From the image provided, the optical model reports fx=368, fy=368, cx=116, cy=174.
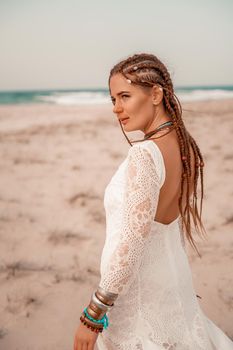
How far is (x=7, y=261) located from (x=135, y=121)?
2.86 metres

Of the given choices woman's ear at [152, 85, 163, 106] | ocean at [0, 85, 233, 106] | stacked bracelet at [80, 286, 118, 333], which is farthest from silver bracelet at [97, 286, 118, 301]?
ocean at [0, 85, 233, 106]

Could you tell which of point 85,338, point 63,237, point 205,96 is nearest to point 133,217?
point 85,338

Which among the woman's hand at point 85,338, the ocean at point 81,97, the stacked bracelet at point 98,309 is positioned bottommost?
the ocean at point 81,97

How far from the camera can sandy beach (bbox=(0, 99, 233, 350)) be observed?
3.07m

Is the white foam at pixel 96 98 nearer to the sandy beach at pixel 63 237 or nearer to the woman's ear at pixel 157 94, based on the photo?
the sandy beach at pixel 63 237

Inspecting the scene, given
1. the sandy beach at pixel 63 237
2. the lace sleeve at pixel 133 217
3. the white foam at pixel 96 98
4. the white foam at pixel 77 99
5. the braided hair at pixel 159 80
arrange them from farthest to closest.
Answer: the white foam at pixel 96 98 < the white foam at pixel 77 99 < the sandy beach at pixel 63 237 < the braided hair at pixel 159 80 < the lace sleeve at pixel 133 217

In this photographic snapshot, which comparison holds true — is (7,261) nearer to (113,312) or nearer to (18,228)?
(18,228)

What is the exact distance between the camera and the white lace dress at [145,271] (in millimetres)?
1375

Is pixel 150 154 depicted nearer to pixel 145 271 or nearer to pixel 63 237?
pixel 145 271

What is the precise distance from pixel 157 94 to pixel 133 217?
560 mm

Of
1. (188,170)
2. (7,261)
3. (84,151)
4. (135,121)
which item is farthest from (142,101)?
(84,151)

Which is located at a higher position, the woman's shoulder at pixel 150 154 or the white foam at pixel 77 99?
the woman's shoulder at pixel 150 154

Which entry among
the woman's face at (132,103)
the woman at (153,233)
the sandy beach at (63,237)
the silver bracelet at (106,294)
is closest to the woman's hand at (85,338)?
the woman at (153,233)

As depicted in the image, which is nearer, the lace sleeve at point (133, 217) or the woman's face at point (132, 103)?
the lace sleeve at point (133, 217)
